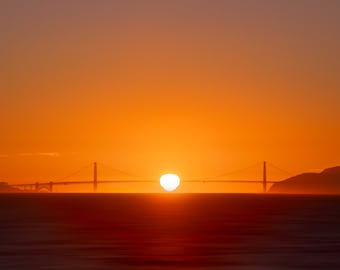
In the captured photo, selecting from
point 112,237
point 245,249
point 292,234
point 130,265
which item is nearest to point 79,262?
point 130,265

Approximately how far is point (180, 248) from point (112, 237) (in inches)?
167

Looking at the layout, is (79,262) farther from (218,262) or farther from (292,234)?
(292,234)

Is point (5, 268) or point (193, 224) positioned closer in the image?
point (5, 268)

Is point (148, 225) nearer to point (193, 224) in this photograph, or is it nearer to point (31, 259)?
point (193, 224)

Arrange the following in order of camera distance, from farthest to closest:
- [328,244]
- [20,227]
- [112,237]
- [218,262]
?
[20,227], [112,237], [328,244], [218,262]

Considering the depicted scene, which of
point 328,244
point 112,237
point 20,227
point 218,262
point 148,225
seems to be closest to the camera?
point 218,262

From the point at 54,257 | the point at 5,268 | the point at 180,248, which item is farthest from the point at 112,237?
the point at 5,268

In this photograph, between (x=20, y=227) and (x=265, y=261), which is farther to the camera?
(x=20, y=227)

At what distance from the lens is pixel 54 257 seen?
2291 centimetres

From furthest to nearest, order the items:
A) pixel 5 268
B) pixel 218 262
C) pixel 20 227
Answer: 1. pixel 20 227
2. pixel 218 262
3. pixel 5 268

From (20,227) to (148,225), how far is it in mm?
4863

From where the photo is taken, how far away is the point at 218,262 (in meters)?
22.1

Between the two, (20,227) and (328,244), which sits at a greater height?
(20,227)

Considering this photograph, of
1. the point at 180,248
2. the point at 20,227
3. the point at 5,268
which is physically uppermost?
the point at 20,227
